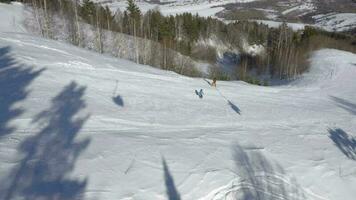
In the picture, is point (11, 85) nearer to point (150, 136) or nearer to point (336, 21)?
point (150, 136)

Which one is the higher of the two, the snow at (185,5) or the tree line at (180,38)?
the snow at (185,5)

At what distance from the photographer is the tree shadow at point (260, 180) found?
599 inches

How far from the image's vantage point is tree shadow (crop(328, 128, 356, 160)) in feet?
70.4

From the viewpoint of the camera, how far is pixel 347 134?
2462 cm

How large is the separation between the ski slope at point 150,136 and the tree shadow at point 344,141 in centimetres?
8

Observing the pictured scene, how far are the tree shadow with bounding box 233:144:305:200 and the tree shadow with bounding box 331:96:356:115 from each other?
1571 centimetres

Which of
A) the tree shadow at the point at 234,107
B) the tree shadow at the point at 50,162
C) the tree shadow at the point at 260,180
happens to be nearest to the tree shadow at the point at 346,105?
the tree shadow at the point at 234,107

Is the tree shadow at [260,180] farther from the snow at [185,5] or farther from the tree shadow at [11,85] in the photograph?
the snow at [185,5]

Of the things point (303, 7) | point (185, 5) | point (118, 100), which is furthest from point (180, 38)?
point (303, 7)

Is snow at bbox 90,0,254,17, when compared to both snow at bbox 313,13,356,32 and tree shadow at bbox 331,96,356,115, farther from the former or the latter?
tree shadow at bbox 331,96,356,115

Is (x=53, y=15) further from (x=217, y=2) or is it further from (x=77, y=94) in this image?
(x=217, y=2)

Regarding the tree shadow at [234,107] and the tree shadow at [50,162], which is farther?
the tree shadow at [234,107]

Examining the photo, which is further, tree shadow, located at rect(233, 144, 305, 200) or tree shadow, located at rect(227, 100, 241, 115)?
tree shadow, located at rect(227, 100, 241, 115)

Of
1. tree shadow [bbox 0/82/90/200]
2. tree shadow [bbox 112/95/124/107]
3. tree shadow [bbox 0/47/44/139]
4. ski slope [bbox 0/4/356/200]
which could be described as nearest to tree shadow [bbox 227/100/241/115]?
ski slope [bbox 0/4/356/200]
